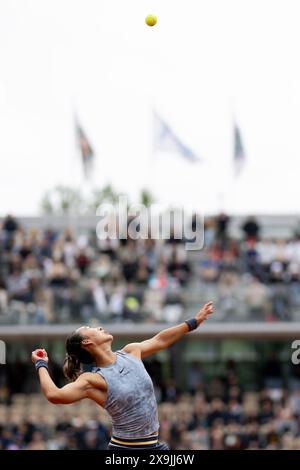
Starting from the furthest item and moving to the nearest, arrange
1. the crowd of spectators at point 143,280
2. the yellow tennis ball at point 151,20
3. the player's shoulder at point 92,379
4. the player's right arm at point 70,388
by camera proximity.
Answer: the crowd of spectators at point 143,280 < the yellow tennis ball at point 151,20 < the player's shoulder at point 92,379 < the player's right arm at point 70,388

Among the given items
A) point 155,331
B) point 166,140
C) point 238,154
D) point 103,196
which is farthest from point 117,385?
point 103,196

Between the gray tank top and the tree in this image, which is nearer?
the gray tank top

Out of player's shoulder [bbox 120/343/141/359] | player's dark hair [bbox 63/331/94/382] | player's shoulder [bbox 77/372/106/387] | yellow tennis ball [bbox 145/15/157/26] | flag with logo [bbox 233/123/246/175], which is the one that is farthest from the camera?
flag with logo [bbox 233/123/246/175]

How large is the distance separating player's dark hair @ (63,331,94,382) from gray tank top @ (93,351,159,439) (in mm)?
123

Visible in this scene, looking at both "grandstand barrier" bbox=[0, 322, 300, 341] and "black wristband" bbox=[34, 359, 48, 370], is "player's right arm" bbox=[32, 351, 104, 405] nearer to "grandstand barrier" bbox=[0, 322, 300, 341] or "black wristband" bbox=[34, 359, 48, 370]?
"black wristband" bbox=[34, 359, 48, 370]

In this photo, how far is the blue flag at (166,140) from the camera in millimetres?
29891

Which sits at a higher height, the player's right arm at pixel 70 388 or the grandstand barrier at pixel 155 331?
the player's right arm at pixel 70 388

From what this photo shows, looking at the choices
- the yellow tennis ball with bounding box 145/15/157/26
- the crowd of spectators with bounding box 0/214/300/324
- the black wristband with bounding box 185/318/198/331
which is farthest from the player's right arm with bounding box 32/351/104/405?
the crowd of spectators with bounding box 0/214/300/324

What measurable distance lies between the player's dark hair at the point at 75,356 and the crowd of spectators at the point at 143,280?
15712mm

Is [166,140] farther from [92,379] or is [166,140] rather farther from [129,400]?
[92,379]

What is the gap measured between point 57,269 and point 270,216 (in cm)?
685

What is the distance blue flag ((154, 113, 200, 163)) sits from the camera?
29891mm

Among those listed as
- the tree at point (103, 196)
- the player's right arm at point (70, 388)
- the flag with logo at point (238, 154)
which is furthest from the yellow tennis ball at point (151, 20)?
the tree at point (103, 196)

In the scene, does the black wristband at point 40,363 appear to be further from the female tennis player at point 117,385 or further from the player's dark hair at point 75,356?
the player's dark hair at point 75,356
